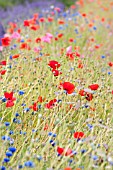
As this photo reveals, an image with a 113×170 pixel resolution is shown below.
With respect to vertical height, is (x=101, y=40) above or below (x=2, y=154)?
below

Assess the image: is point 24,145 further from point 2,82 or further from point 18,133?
point 2,82

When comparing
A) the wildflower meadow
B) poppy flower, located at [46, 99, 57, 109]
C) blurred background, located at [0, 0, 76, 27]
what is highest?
poppy flower, located at [46, 99, 57, 109]

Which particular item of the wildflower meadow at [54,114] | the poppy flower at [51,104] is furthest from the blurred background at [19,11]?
the poppy flower at [51,104]

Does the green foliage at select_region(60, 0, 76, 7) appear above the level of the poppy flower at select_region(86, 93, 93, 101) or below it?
below

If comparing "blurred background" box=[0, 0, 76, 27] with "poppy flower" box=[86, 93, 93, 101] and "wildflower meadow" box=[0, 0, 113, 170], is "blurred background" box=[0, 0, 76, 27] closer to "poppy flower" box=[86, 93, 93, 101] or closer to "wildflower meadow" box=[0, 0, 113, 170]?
"wildflower meadow" box=[0, 0, 113, 170]

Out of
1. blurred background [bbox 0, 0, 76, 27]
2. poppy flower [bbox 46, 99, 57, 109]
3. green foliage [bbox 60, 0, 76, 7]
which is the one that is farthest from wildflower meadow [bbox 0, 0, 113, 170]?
green foliage [bbox 60, 0, 76, 7]

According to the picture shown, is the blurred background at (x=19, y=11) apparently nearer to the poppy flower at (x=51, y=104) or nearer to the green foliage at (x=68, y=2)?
the green foliage at (x=68, y=2)

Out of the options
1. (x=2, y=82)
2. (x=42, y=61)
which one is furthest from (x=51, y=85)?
(x=42, y=61)


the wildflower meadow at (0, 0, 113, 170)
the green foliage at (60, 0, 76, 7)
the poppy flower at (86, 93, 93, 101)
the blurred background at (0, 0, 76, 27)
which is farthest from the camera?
the green foliage at (60, 0, 76, 7)

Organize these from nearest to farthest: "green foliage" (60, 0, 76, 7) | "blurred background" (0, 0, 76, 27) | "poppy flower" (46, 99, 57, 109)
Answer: "poppy flower" (46, 99, 57, 109), "blurred background" (0, 0, 76, 27), "green foliage" (60, 0, 76, 7)

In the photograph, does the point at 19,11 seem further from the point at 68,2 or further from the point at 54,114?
the point at 54,114

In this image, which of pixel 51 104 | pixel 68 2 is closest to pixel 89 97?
pixel 51 104
